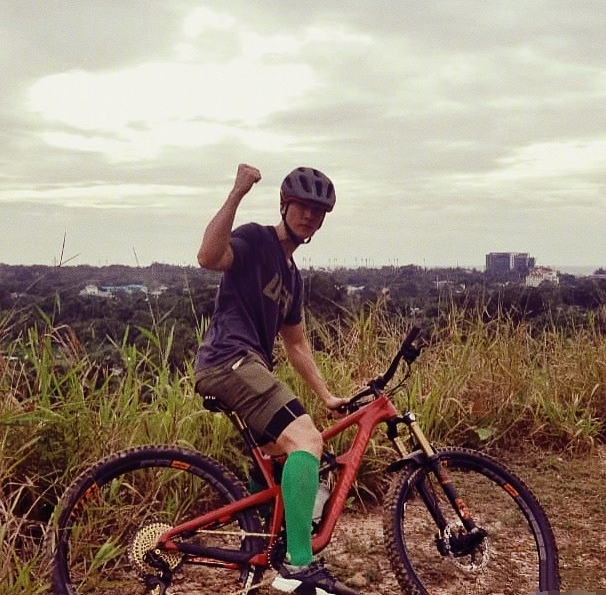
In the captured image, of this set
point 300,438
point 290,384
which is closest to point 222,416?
point 290,384

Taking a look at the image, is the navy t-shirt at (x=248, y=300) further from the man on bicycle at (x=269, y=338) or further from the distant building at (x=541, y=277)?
the distant building at (x=541, y=277)

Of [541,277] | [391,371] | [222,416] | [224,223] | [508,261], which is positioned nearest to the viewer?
[224,223]

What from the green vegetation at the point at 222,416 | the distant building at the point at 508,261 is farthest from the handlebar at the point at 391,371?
the distant building at the point at 508,261

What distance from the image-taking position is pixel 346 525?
468 cm

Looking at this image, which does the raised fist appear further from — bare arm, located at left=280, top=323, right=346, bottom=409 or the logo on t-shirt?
bare arm, located at left=280, top=323, right=346, bottom=409

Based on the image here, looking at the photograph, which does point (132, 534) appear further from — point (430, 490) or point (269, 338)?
point (430, 490)

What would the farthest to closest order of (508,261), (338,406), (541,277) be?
1. (508,261)
2. (541,277)
3. (338,406)

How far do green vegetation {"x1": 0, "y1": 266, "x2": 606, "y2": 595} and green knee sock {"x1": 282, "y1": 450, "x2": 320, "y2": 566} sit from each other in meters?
1.03

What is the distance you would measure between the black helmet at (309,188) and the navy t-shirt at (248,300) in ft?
0.69

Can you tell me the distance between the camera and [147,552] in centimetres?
347

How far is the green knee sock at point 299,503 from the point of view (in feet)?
10.9

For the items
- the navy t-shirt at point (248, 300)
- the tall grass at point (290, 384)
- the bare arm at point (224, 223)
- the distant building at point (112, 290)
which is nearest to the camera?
the bare arm at point (224, 223)

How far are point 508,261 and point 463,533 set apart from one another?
32.2 feet

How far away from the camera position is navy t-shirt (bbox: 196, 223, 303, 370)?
3.55 metres
